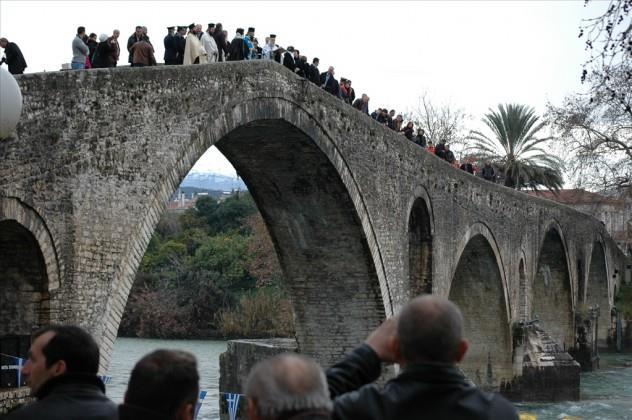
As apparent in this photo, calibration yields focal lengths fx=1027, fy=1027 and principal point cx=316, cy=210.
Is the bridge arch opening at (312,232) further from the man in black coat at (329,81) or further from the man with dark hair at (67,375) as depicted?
the man with dark hair at (67,375)

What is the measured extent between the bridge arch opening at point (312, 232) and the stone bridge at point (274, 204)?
3 centimetres

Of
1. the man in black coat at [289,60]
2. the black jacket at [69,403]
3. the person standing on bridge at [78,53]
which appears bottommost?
the black jacket at [69,403]

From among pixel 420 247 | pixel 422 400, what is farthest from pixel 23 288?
pixel 420 247

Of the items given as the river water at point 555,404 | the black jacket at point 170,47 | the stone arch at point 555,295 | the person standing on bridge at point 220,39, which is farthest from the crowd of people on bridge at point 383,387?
the stone arch at point 555,295

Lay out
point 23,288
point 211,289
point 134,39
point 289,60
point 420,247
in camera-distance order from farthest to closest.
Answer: point 211,289 < point 420,247 < point 289,60 < point 134,39 < point 23,288

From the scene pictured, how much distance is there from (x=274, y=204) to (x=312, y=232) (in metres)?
0.93

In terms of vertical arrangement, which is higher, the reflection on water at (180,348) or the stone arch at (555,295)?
the stone arch at (555,295)

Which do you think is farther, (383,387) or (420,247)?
(420,247)

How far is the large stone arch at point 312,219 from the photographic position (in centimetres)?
1600

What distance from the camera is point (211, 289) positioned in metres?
45.7

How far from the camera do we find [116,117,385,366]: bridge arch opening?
1673 centimetres

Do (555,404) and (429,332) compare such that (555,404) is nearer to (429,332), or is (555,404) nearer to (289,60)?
(289,60)

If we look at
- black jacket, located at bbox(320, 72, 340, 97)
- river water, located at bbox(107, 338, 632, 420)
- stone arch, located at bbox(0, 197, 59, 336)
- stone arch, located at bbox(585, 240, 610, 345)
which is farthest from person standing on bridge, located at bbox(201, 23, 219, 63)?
stone arch, located at bbox(585, 240, 610, 345)

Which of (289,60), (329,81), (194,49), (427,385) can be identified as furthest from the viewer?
(329,81)
